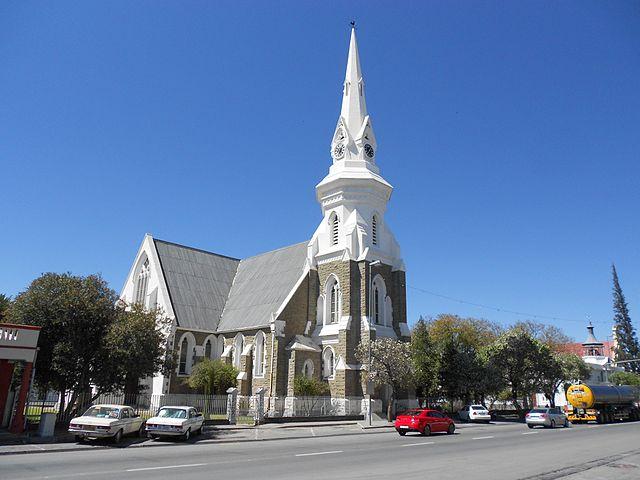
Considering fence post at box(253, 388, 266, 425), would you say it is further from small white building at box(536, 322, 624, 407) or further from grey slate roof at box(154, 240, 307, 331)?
small white building at box(536, 322, 624, 407)

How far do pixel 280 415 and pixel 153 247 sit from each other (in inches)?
730

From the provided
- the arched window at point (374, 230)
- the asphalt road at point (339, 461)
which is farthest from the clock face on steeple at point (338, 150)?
the asphalt road at point (339, 461)

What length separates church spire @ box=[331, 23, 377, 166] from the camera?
40.3 m

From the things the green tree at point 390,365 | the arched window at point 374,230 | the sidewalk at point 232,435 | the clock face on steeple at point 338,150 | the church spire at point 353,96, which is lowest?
the sidewalk at point 232,435

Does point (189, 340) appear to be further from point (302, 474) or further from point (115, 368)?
point (302, 474)

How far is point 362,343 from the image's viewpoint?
32.3 metres

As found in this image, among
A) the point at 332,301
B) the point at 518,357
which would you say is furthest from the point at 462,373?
the point at 332,301

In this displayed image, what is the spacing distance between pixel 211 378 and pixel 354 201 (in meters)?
16.6

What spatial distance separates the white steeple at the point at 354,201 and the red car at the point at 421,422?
13.3 meters

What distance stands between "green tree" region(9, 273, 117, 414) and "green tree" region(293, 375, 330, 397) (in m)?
12.5

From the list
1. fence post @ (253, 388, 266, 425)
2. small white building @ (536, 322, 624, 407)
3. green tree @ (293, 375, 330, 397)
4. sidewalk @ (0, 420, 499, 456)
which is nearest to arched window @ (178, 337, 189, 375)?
green tree @ (293, 375, 330, 397)

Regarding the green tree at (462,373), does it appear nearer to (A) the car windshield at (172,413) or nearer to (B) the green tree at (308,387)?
(B) the green tree at (308,387)

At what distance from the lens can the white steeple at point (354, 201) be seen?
1460 inches

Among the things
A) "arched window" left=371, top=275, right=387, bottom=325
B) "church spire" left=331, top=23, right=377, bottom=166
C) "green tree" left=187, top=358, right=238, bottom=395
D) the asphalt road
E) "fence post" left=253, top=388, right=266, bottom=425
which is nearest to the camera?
the asphalt road
